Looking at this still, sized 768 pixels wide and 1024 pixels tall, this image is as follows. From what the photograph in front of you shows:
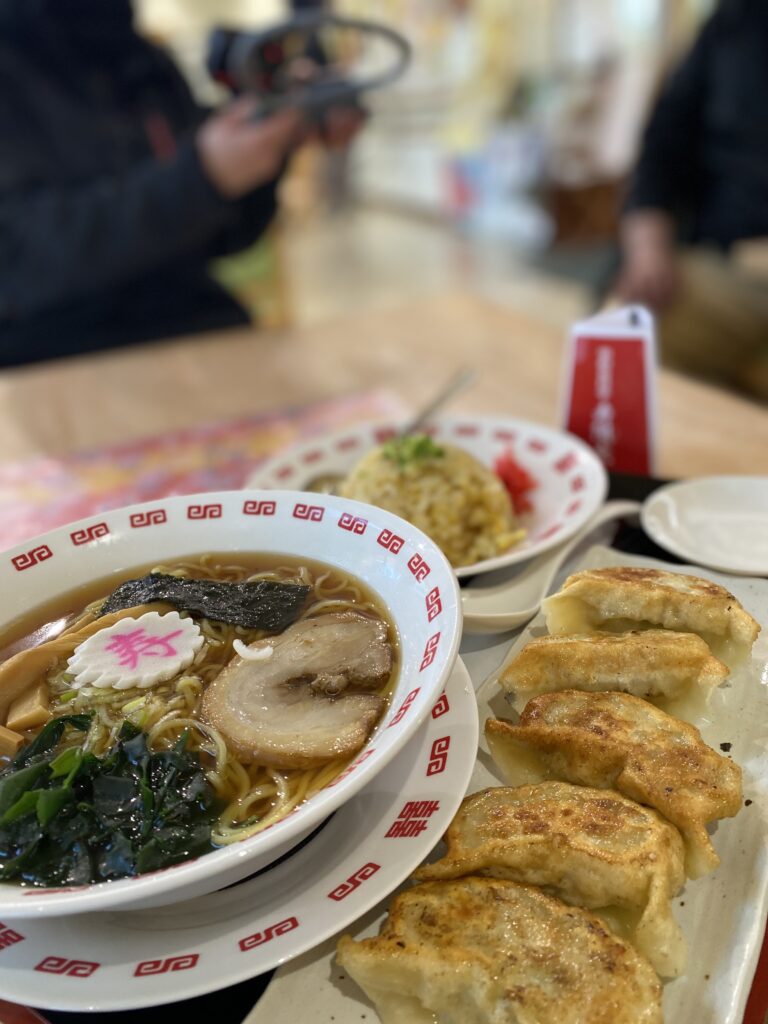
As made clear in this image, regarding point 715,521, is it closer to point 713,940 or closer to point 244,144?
point 713,940

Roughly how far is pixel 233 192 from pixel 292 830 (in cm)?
304

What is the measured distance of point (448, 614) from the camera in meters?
0.97

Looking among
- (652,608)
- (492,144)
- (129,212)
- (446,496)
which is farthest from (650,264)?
(492,144)

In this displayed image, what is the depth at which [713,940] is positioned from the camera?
848 mm

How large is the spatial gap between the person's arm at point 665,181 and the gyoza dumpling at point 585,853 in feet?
10.7

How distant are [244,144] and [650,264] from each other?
6.74ft

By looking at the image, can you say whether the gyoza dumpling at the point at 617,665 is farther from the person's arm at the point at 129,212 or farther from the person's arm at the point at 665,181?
the person's arm at the point at 665,181

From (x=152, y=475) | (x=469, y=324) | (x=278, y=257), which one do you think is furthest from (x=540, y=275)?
(x=152, y=475)

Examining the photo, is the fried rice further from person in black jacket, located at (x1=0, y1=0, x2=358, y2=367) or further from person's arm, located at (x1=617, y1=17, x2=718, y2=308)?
person's arm, located at (x1=617, y1=17, x2=718, y2=308)

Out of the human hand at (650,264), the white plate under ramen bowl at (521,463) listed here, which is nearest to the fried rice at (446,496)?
the white plate under ramen bowl at (521,463)

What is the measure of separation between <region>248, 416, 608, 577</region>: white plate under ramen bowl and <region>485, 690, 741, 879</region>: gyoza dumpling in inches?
16.6

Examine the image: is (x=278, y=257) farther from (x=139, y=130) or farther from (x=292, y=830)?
(x=292, y=830)

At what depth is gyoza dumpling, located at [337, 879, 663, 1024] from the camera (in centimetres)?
77

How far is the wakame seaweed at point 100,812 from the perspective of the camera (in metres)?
0.86
